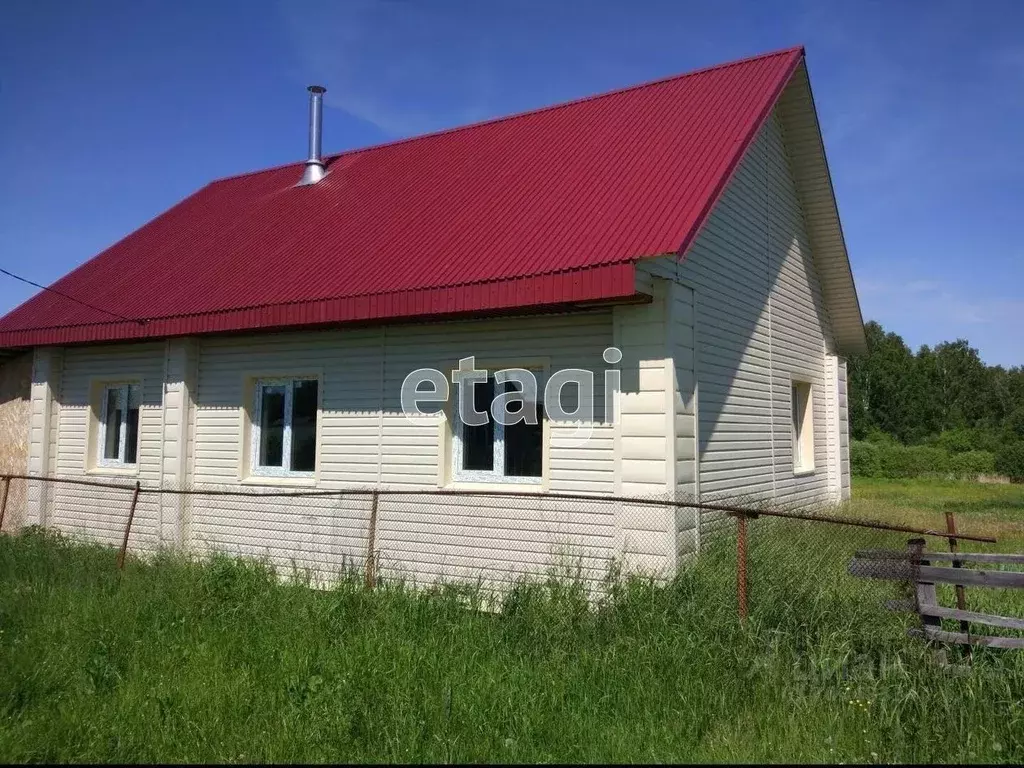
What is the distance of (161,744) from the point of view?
14.8 ft

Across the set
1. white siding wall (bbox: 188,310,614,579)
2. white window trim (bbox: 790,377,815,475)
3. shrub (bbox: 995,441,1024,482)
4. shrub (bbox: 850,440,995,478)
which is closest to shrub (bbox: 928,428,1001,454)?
shrub (bbox: 850,440,995,478)

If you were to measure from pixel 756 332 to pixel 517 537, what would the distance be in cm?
465

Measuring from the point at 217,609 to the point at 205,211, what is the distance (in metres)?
9.79

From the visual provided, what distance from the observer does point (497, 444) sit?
28.2 feet

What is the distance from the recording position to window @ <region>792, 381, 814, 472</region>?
12.5m

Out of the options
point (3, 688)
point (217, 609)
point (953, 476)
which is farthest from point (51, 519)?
point (953, 476)

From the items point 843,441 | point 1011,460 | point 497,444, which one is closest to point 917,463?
point 1011,460

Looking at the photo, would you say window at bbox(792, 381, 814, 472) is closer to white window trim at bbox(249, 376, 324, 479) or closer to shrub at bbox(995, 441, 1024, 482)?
white window trim at bbox(249, 376, 324, 479)

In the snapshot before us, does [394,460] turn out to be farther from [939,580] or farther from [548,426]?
[939,580]

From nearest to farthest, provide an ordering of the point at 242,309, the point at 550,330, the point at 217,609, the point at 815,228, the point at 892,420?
the point at 217,609, the point at 550,330, the point at 242,309, the point at 815,228, the point at 892,420

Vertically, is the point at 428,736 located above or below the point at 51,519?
below

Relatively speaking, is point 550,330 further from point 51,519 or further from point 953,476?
point 953,476

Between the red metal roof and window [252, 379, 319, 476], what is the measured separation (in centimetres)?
112

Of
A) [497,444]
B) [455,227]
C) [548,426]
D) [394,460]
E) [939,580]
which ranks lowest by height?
[939,580]
